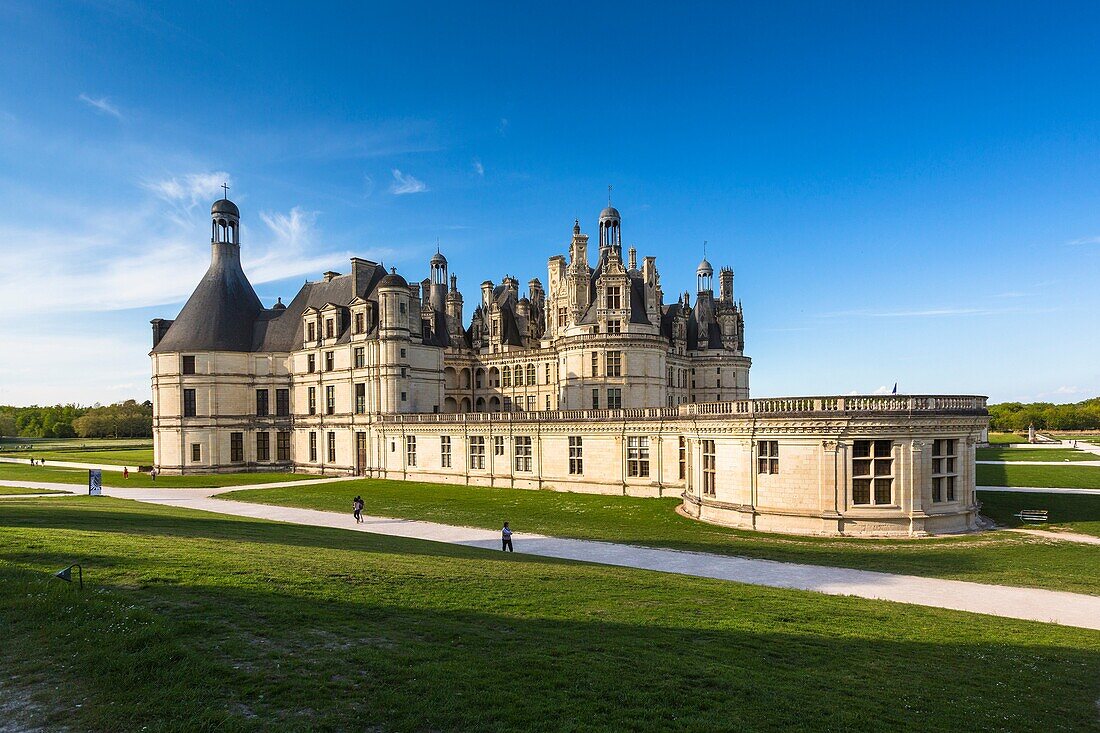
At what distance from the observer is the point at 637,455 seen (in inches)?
1590

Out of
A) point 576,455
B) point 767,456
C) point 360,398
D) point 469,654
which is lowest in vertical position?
point 576,455

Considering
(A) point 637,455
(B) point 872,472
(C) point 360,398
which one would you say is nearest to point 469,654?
(B) point 872,472

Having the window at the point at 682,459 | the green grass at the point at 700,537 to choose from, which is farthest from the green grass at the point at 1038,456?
the green grass at the point at 700,537

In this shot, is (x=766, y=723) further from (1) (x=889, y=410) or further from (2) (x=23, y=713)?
(1) (x=889, y=410)

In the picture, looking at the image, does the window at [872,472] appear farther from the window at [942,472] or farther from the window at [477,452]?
the window at [477,452]

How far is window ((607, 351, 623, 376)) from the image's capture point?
55.9 m

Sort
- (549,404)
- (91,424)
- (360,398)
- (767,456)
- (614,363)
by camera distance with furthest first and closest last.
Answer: (91,424), (549,404), (360,398), (614,363), (767,456)

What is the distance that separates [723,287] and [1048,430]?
328ft

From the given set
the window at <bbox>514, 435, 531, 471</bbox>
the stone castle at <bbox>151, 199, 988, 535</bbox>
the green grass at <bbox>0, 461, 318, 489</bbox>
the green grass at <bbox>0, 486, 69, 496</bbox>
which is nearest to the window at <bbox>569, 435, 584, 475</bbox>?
the stone castle at <bbox>151, 199, 988, 535</bbox>

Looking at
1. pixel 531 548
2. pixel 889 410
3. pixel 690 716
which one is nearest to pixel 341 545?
pixel 531 548

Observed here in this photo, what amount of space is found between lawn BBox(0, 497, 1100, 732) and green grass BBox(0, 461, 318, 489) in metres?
38.9

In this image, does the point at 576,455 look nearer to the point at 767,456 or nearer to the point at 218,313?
the point at 767,456

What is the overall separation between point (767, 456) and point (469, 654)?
71.1 ft

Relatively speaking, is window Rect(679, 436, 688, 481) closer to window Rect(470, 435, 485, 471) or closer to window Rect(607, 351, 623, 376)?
Answer: window Rect(470, 435, 485, 471)
